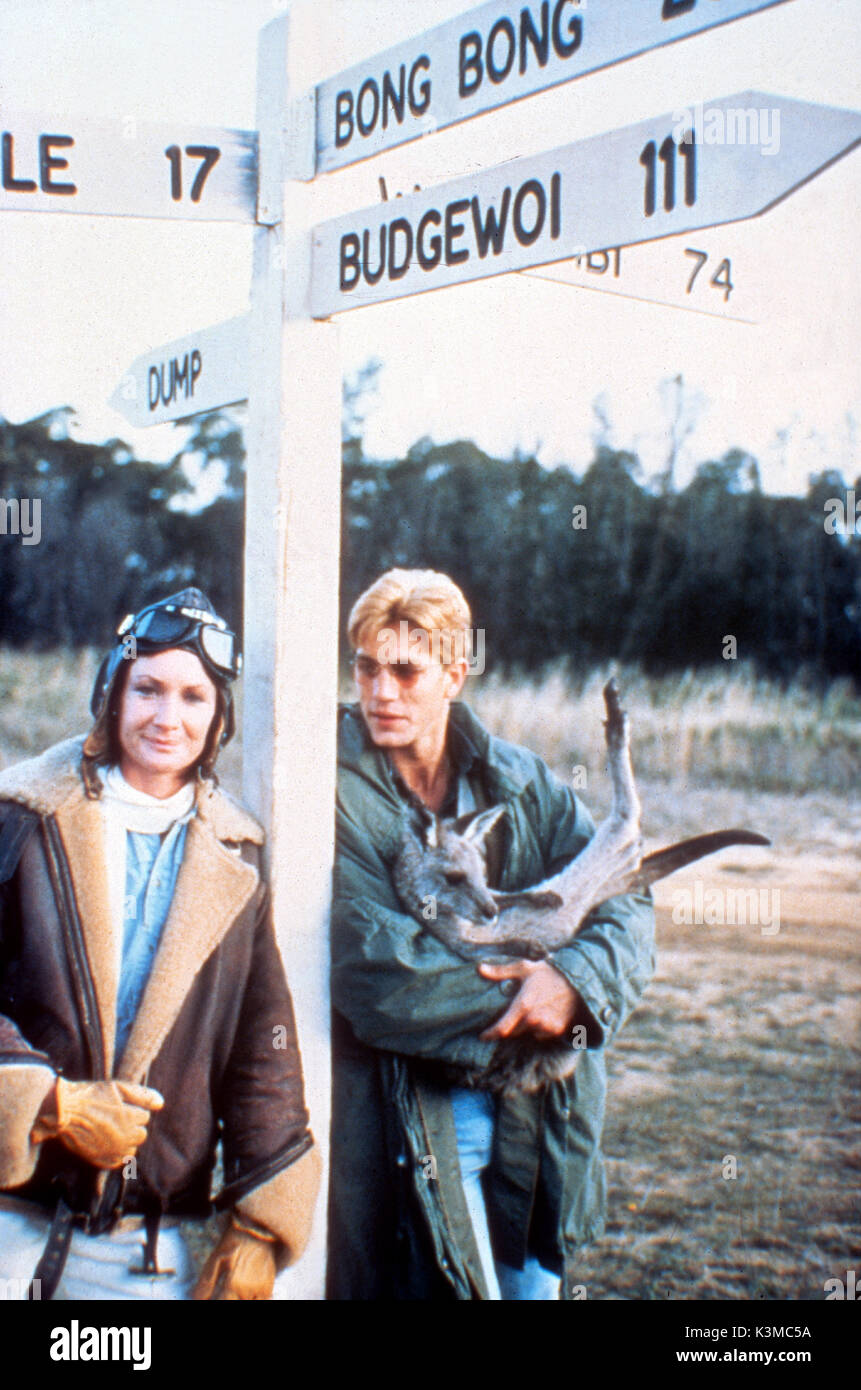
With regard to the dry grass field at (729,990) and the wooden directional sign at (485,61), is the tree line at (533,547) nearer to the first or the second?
the dry grass field at (729,990)

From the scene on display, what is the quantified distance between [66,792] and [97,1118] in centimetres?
60

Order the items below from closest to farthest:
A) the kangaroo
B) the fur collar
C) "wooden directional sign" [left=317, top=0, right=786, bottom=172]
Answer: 1. "wooden directional sign" [left=317, top=0, right=786, bottom=172]
2. the fur collar
3. the kangaroo

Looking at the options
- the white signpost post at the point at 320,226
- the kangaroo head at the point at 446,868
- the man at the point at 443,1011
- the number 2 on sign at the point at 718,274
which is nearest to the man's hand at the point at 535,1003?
the man at the point at 443,1011

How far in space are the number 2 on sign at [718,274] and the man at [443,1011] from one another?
0.84 metres

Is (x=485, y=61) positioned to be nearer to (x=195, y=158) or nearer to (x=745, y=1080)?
(x=195, y=158)

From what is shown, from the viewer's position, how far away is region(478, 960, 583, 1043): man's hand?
8.38 ft

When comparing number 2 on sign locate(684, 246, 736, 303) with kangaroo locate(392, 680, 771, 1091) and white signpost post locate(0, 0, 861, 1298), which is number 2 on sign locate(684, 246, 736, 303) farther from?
kangaroo locate(392, 680, 771, 1091)

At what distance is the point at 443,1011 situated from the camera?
2.56 m

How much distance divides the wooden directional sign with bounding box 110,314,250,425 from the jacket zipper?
1034 mm

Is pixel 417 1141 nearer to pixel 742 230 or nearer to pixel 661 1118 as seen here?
pixel 661 1118

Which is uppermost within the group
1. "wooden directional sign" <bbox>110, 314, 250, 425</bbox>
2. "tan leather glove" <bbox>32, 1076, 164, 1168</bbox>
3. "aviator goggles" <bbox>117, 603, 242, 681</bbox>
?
"wooden directional sign" <bbox>110, 314, 250, 425</bbox>

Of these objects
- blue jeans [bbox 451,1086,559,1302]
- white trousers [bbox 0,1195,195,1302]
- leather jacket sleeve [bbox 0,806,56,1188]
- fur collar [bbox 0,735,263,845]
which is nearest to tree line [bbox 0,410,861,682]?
fur collar [bbox 0,735,263,845]

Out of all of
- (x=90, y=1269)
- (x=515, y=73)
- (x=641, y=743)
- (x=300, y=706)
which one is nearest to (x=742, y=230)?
(x=515, y=73)

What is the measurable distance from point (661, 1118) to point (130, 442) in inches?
80.2
